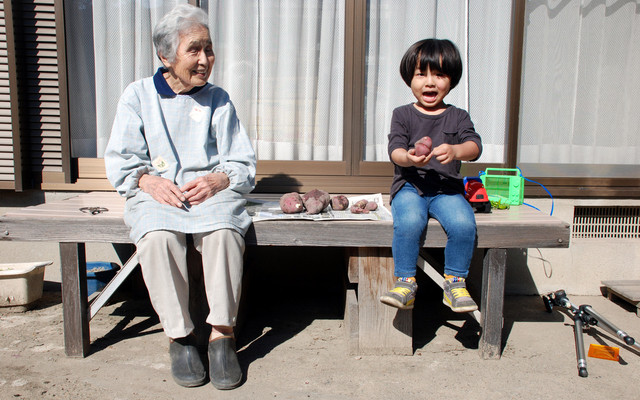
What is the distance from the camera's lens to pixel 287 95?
3.79 metres

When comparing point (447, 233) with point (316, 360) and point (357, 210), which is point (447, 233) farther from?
point (316, 360)

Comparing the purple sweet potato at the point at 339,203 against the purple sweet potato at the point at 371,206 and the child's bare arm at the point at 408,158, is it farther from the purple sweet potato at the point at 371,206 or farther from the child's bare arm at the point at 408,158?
the child's bare arm at the point at 408,158

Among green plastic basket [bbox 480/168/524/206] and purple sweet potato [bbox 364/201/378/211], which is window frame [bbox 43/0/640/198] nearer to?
green plastic basket [bbox 480/168/524/206]

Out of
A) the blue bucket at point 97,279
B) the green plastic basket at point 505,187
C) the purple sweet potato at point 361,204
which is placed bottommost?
the blue bucket at point 97,279

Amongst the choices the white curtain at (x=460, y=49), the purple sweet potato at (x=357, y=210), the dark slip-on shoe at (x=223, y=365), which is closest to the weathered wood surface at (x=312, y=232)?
the purple sweet potato at (x=357, y=210)

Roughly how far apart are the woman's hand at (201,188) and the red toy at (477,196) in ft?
4.46

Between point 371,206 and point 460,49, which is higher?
point 460,49

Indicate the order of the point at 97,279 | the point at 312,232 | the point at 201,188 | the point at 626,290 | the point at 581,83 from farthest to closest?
the point at 581,83, the point at 626,290, the point at 97,279, the point at 312,232, the point at 201,188

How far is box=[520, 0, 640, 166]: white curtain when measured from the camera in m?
3.85

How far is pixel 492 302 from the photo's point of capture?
2791mm

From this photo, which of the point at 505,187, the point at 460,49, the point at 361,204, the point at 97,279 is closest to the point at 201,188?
the point at 361,204

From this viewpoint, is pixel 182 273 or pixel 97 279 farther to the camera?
pixel 97 279

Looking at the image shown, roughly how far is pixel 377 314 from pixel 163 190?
1.26 meters

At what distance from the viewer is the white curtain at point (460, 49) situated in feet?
12.3
